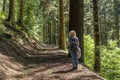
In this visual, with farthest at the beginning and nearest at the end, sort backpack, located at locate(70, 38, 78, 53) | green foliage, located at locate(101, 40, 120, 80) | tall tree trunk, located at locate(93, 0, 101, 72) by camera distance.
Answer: green foliage, located at locate(101, 40, 120, 80), tall tree trunk, located at locate(93, 0, 101, 72), backpack, located at locate(70, 38, 78, 53)

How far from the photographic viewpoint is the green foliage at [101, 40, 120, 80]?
15680 mm

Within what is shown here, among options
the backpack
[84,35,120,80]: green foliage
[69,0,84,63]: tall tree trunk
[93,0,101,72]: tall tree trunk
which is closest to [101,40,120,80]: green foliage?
[84,35,120,80]: green foliage

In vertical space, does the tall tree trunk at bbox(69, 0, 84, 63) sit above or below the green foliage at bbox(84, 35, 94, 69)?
above

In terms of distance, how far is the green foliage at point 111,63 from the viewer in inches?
617

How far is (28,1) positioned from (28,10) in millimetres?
1333

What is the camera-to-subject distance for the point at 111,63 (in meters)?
16.0

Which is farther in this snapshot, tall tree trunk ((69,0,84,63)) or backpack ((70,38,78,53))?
tall tree trunk ((69,0,84,63))

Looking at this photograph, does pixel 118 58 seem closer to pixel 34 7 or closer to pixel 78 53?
pixel 78 53

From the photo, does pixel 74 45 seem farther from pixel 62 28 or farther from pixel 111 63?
pixel 62 28

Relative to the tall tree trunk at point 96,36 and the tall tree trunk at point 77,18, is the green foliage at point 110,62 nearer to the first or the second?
the tall tree trunk at point 96,36

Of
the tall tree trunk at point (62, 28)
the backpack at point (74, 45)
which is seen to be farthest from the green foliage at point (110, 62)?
the tall tree trunk at point (62, 28)

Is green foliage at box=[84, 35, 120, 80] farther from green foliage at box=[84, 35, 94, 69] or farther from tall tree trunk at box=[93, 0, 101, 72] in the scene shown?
green foliage at box=[84, 35, 94, 69]

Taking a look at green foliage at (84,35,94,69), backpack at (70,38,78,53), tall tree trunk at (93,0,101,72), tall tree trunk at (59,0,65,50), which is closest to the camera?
backpack at (70,38,78,53)

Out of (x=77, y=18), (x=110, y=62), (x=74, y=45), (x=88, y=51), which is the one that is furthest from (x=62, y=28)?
(x=74, y=45)
